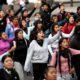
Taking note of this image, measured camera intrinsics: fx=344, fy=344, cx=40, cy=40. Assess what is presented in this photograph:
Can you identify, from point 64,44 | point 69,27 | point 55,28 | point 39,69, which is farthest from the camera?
point 69,27

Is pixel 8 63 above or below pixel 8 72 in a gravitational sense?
above

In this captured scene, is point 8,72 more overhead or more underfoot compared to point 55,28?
more underfoot

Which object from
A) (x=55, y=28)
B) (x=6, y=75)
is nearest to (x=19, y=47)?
(x=55, y=28)

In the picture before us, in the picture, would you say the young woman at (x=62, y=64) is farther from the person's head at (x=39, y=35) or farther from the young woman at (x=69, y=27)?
the young woman at (x=69, y=27)

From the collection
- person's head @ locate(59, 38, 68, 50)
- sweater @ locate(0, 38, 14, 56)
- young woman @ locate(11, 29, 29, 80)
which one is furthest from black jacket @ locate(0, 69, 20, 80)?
sweater @ locate(0, 38, 14, 56)

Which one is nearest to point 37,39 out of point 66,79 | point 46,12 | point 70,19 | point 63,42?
point 63,42

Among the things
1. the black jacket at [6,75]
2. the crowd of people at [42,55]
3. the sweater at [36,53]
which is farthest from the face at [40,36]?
the black jacket at [6,75]

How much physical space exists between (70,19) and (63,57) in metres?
2.38

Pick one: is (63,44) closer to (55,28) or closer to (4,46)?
(55,28)

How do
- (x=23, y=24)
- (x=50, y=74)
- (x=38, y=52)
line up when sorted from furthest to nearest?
(x=23, y=24), (x=38, y=52), (x=50, y=74)

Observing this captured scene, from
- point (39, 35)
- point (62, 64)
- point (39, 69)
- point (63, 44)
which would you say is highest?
point (39, 35)

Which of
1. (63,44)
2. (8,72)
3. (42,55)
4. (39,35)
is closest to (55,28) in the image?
(39,35)

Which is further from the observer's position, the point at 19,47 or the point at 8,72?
the point at 19,47

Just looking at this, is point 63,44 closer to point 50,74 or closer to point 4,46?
point 50,74
